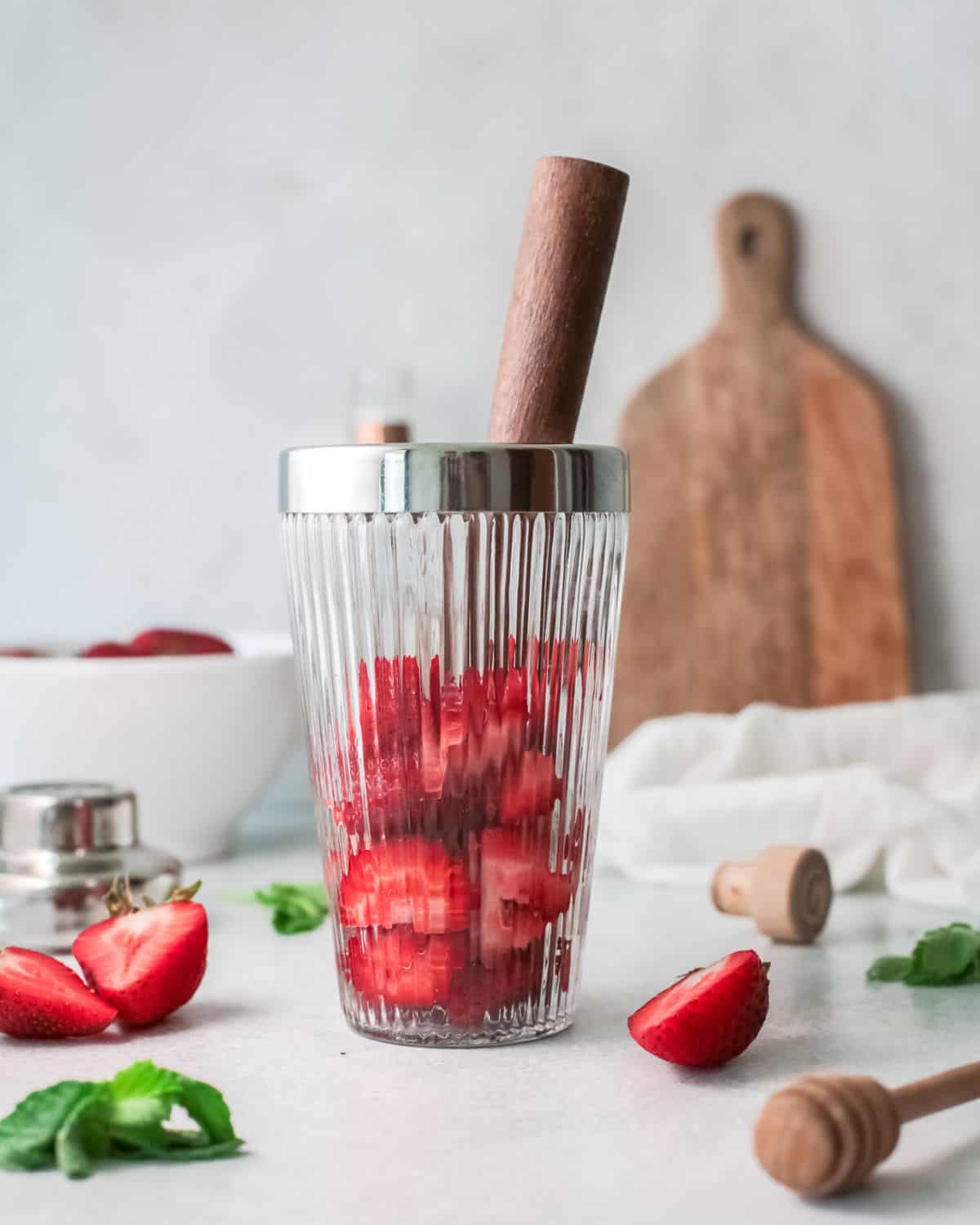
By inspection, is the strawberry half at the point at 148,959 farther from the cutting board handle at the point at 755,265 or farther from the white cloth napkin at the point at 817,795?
the cutting board handle at the point at 755,265

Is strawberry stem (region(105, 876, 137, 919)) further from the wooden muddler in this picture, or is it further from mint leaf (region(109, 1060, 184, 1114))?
the wooden muddler

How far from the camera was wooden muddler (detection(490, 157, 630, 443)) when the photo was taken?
72cm

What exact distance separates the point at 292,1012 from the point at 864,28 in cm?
111

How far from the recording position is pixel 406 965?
70cm

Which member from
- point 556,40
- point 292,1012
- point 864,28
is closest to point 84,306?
point 556,40

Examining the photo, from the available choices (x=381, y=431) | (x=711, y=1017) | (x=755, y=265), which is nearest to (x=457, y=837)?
(x=711, y=1017)

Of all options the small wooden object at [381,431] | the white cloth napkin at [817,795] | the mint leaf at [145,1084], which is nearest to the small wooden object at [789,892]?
the white cloth napkin at [817,795]

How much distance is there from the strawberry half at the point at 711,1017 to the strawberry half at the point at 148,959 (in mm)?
225

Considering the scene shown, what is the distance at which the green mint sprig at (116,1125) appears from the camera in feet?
1.87

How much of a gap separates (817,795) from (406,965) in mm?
496

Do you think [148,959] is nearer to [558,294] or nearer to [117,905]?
[117,905]

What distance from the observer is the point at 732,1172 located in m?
0.57

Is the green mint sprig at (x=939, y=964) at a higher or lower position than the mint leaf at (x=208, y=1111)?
lower

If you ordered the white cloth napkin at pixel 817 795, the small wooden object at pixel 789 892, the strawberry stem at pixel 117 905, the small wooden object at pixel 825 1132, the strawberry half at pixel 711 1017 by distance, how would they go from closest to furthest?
the small wooden object at pixel 825 1132 → the strawberry half at pixel 711 1017 → the strawberry stem at pixel 117 905 → the small wooden object at pixel 789 892 → the white cloth napkin at pixel 817 795
